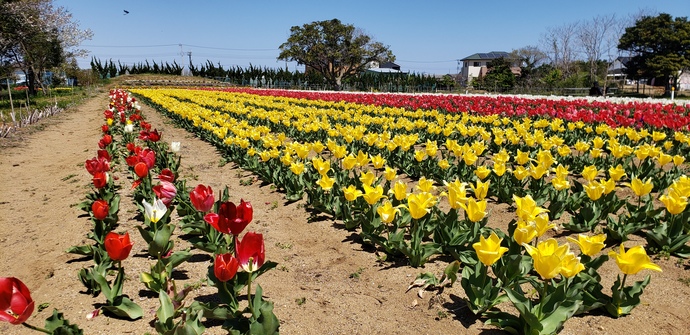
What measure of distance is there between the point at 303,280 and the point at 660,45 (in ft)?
170

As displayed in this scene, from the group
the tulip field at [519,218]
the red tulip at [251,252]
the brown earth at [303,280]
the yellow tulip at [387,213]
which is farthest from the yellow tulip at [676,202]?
the red tulip at [251,252]

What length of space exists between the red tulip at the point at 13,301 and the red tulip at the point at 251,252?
96cm

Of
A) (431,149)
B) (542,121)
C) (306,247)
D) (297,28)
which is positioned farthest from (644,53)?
(306,247)

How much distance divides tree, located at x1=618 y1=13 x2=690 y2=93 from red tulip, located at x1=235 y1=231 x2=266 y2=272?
5037 centimetres

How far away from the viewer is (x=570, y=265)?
2.43m

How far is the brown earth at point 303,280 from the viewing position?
318 centimetres

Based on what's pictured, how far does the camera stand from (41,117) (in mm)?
18328

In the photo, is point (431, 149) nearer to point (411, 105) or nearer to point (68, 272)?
point (68, 272)

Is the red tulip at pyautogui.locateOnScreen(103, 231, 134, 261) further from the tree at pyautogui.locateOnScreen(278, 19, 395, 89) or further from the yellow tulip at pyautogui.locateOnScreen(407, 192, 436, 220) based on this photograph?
the tree at pyautogui.locateOnScreen(278, 19, 395, 89)

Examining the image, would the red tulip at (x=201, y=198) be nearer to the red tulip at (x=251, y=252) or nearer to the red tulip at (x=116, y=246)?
the red tulip at (x=116, y=246)

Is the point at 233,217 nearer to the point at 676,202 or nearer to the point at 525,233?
the point at 525,233

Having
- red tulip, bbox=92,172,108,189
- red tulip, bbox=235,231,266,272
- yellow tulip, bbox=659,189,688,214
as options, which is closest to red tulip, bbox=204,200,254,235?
red tulip, bbox=235,231,266,272

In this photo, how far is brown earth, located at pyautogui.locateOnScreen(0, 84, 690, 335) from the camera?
3.18m

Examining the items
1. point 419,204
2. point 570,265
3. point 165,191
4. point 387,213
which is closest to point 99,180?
point 165,191
